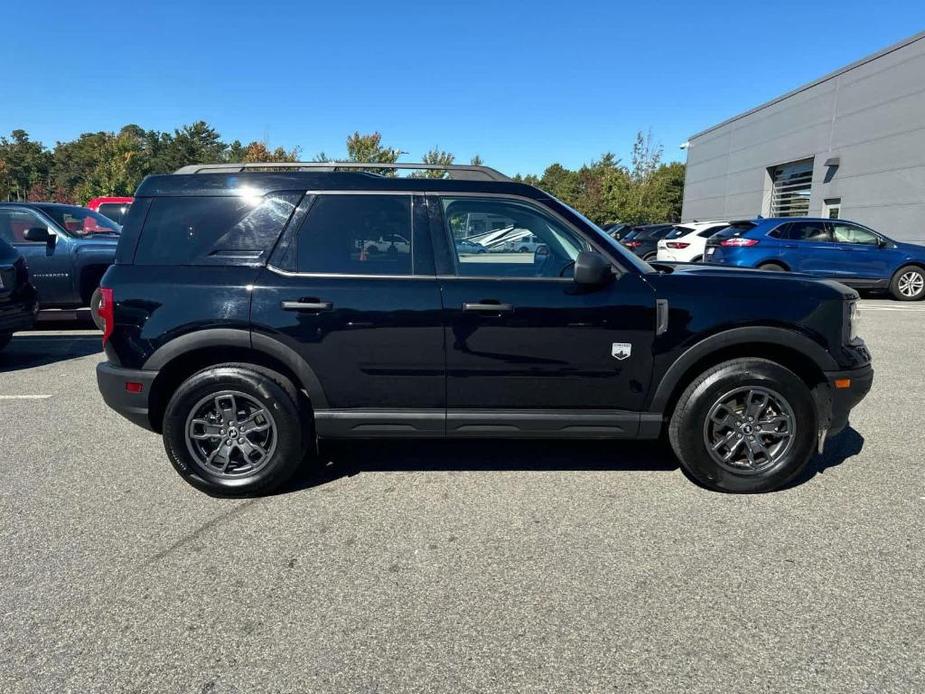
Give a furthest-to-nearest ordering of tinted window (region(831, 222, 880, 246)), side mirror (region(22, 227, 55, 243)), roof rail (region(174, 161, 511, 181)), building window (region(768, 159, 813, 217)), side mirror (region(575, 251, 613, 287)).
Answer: building window (region(768, 159, 813, 217)) → tinted window (region(831, 222, 880, 246)) → side mirror (region(22, 227, 55, 243)) → roof rail (region(174, 161, 511, 181)) → side mirror (region(575, 251, 613, 287))

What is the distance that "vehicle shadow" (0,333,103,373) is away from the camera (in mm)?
6914

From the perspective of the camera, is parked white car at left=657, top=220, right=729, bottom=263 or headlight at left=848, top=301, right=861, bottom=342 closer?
headlight at left=848, top=301, right=861, bottom=342

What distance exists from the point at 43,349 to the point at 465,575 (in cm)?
751

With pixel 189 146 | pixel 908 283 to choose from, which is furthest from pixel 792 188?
pixel 189 146

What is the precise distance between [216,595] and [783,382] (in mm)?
3186

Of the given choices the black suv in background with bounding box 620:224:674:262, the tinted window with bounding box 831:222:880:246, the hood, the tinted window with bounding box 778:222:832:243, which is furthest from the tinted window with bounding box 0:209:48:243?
the tinted window with bounding box 831:222:880:246

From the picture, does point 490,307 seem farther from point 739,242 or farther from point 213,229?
point 739,242

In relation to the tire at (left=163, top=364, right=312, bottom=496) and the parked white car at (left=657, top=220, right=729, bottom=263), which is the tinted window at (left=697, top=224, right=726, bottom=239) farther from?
the tire at (left=163, top=364, right=312, bottom=496)

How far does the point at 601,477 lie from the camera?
3.75 m

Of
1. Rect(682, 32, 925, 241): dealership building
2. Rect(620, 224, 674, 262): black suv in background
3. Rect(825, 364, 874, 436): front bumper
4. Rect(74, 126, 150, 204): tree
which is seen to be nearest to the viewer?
Rect(825, 364, 874, 436): front bumper

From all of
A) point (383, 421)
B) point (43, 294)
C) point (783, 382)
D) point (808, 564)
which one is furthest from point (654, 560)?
point (43, 294)

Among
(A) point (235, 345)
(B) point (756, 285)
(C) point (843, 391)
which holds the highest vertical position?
(B) point (756, 285)

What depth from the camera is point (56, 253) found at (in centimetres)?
826

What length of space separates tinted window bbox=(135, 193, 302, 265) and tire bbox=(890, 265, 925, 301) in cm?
1360
